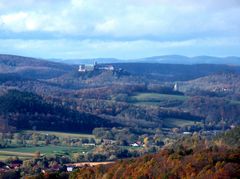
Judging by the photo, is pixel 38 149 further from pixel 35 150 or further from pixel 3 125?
pixel 3 125

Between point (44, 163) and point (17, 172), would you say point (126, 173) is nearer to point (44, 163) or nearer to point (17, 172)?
point (17, 172)

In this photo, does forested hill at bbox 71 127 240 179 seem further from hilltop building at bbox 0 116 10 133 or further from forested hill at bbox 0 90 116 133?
forested hill at bbox 0 90 116 133

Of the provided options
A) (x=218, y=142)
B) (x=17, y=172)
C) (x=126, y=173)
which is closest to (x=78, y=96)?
(x=218, y=142)

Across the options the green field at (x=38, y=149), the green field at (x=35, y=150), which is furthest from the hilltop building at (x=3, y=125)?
the green field at (x=35, y=150)

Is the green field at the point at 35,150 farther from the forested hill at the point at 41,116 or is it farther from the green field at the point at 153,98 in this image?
the green field at the point at 153,98

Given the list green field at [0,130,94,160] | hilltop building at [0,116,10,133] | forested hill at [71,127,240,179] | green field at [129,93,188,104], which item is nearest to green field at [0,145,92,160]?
green field at [0,130,94,160]

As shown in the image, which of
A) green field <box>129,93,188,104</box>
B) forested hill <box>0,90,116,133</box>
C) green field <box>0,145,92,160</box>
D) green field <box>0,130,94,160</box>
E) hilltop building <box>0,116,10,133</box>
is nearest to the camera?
green field <box>0,145,92,160</box>
